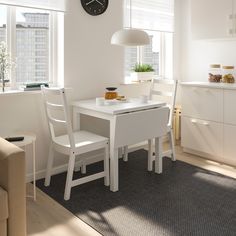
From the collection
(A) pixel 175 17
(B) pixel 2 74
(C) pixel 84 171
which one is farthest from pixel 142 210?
(A) pixel 175 17

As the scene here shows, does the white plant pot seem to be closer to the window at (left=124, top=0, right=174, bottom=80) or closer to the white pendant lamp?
the window at (left=124, top=0, right=174, bottom=80)

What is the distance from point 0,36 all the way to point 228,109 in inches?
99.5

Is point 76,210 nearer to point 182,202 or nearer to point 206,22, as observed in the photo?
point 182,202

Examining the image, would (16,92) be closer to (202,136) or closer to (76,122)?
(76,122)

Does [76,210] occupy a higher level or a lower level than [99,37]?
lower

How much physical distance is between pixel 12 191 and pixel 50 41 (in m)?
1.97

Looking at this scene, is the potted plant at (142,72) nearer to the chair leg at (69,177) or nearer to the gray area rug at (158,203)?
the gray area rug at (158,203)

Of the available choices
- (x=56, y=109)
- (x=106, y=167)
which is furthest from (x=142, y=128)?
(x=56, y=109)

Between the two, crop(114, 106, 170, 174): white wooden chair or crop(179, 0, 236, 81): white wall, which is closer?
crop(114, 106, 170, 174): white wooden chair

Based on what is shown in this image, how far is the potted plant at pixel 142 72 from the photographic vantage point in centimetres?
430

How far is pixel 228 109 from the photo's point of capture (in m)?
3.66

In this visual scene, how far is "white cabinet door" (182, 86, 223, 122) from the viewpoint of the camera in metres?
3.75

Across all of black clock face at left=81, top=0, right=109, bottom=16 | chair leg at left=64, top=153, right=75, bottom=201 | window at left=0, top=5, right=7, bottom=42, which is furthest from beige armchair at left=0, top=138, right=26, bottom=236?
black clock face at left=81, top=0, right=109, bottom=16

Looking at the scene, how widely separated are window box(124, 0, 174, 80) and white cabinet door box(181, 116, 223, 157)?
1.04 metres
